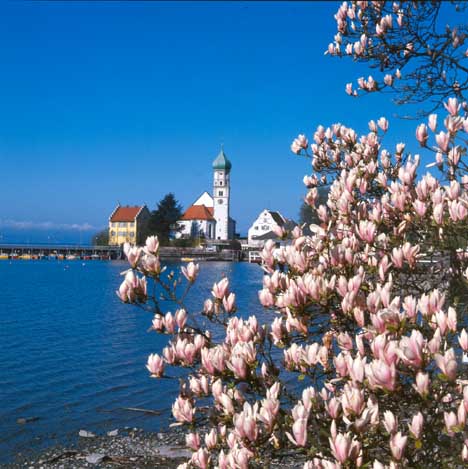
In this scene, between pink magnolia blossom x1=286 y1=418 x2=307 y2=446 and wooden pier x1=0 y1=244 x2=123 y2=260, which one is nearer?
pink magnolia blossom x1=286 y1=418 x2=307 y2=446

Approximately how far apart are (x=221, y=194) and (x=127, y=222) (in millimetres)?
23121

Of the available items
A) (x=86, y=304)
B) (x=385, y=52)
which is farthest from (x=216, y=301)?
(x=86, y=304)

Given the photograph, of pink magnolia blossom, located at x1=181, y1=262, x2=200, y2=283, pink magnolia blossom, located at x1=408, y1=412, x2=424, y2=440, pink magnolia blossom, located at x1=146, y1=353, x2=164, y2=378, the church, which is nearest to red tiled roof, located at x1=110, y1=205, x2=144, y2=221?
the church

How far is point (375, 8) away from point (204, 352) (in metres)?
4.61

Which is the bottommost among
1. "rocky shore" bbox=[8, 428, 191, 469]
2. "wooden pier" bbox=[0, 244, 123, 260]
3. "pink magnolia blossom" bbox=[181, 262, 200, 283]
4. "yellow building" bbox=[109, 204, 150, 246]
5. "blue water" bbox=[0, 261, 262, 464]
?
"blue water" bbox=[0, 261, 262, 464]

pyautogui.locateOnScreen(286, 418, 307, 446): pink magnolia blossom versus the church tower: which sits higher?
the church tower

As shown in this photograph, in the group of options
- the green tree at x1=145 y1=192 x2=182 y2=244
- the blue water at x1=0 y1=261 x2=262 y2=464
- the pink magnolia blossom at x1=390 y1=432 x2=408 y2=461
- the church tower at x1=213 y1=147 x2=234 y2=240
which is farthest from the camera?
the church tower at x1=213 y1=147 x2=234 y2=240

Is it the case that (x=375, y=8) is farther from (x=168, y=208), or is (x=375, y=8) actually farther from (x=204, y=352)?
(x=168, y=208)

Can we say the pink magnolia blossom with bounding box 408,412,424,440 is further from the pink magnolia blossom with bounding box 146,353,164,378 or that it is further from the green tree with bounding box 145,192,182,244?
the green tree with bounding box 145,192,182,244

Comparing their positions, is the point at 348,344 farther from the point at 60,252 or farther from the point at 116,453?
the point at 60,252

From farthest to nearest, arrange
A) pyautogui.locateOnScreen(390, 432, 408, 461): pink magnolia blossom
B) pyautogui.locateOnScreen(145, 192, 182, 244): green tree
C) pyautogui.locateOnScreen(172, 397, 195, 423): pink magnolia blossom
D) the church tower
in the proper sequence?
the church tower → pyautogui.locateOnScreen(145, 192, 182, 244): green tree → pyautogui.locateOnScreen(172, 397, 195, 423): pink magnolia blossom → pyautogui.locateOnScreen(390, 432, 408, 461): pink magnolia blossom

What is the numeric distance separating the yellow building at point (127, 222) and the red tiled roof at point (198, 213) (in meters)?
9.89

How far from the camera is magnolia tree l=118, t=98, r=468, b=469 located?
3.08m

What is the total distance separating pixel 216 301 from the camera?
4.30 m
